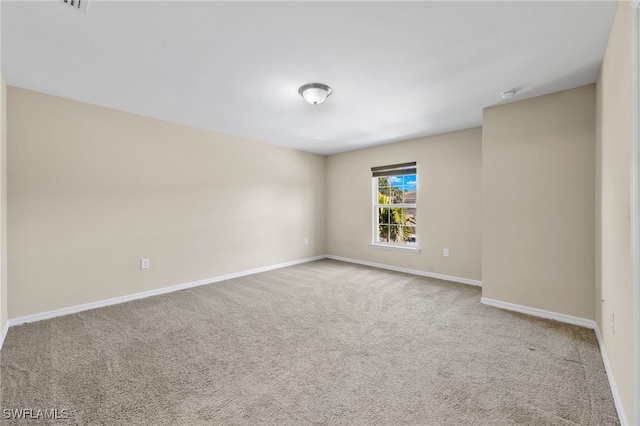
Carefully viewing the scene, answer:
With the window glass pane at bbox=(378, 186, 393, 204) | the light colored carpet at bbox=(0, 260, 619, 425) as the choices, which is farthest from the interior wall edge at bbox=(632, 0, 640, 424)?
the window glass pane at bbox=(378, 186, 393, 204)

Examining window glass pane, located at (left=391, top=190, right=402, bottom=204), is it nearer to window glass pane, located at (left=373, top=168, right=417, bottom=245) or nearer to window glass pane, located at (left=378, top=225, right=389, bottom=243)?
window glass pane, located at (left=373, top=168, right=417, bottom=245)

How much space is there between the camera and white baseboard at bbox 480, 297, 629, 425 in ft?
5.08

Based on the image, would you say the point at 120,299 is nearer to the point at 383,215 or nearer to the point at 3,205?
the point at 3,205

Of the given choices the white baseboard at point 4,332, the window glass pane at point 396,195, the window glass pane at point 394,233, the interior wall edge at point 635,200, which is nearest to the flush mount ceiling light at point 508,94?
the interior wall edge at point 635,200

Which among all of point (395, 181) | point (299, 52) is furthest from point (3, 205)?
point (395, 181)

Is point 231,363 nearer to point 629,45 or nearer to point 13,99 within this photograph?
point 629,45

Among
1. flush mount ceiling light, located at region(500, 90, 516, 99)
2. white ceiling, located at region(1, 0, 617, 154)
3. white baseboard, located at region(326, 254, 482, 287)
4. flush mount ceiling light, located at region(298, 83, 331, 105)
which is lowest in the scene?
white baseboard, located at region(326, 254, 482, 287)

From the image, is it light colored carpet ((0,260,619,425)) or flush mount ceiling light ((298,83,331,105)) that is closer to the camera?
light colored carpet ((0,260,619,425))

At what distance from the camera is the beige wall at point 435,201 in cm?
407

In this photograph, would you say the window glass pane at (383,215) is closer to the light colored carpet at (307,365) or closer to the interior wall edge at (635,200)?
the light colored carpet at (307,365)

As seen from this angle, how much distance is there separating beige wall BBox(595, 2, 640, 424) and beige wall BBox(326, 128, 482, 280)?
5.69ft

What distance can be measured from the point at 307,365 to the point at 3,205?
10.1 feet

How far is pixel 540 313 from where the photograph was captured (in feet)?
9.36

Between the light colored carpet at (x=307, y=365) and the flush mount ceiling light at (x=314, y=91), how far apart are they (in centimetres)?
223
